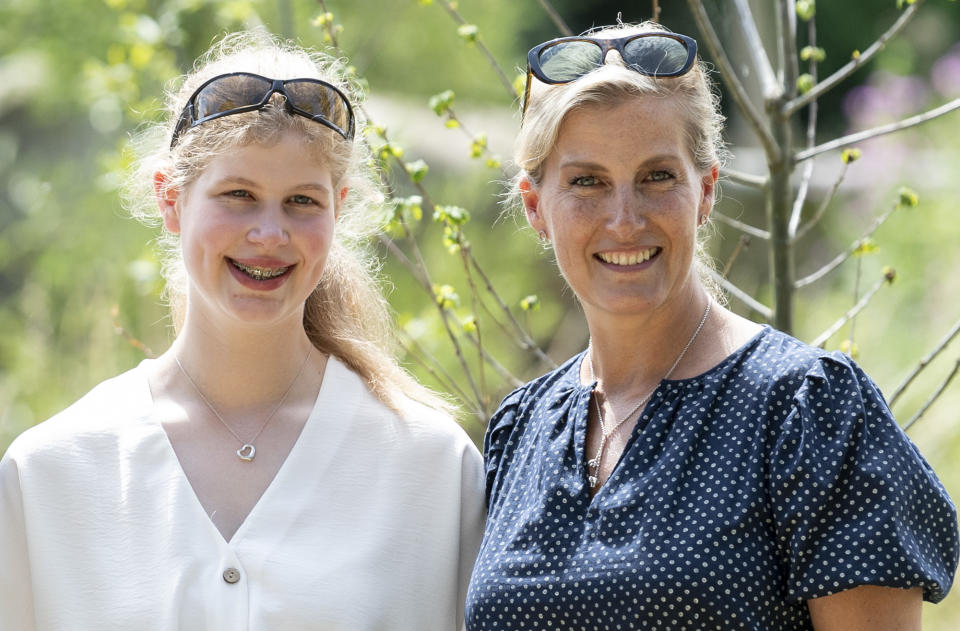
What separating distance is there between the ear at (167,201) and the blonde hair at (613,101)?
2.32 feet

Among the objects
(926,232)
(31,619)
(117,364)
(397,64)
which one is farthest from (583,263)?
(397,64)

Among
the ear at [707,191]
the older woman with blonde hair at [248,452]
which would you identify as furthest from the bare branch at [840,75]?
the older woman with blonde hair at [248,452]

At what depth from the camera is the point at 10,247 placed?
7.66m

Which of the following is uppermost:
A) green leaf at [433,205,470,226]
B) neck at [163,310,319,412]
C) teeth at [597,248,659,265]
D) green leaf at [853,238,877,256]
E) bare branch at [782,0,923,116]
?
bare branch at [782,0,923,116]

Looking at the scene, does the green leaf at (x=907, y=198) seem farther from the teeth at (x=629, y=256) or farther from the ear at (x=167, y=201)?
the ear at (x=167, y=201)

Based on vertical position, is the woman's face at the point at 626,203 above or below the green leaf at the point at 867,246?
above

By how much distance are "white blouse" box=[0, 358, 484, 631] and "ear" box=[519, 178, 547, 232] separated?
50 centimetres

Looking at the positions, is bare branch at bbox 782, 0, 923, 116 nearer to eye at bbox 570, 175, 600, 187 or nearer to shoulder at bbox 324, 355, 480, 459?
eye at bbox 570, 175, 600, 187

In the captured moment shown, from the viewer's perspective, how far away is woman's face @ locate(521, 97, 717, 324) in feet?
7.07

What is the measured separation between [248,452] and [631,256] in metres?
0.86

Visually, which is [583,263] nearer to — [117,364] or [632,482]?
[632,482]

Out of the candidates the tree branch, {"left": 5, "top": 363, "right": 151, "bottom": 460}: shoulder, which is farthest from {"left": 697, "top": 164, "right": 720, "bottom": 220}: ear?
{"left": 5, "top": 363, "right": 151, "bottom": 460}: shoulder

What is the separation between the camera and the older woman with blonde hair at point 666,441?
1833 mm

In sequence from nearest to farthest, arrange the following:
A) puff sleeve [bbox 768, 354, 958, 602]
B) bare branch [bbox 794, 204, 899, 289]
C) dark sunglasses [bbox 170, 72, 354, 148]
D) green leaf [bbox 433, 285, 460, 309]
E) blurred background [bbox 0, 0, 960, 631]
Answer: puff sleeve [bbox 768, 354, 958, 602], dark sunglasses [bbox 170, 72, 354, 148], bare branch [bbox 794, 204, 899, 289], green leaf [bbox 433, 285, 460, 309], blurred background [bbox 0, 0, 960, 631]
